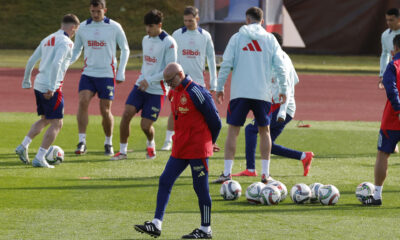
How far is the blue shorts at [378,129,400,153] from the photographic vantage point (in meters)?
9.38

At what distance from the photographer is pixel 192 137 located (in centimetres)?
771

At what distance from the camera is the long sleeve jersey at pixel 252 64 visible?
10406 millimetres

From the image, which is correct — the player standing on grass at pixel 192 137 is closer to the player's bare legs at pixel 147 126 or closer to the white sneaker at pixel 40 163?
the white sneaker at pixel 40 163

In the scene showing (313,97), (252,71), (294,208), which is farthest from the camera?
(313,97)

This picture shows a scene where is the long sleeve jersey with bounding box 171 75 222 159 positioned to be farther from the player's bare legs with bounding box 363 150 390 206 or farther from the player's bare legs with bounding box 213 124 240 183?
the player's bare legs with bounding box 213 124 240 183

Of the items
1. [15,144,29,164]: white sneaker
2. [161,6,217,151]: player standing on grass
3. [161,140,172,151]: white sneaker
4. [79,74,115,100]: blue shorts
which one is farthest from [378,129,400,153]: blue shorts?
[161,140,172,151]: white sneaker

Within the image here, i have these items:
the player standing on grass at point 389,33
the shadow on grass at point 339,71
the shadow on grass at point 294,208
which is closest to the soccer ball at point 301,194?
Answer: the shadow on grass at point 294,208

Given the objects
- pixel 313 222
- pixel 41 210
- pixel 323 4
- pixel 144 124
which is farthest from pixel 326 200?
pixel 323 4

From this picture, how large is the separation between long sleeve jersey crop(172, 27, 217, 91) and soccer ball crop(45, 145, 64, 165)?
8.75 ft

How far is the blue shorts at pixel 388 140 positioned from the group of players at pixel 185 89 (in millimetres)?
48

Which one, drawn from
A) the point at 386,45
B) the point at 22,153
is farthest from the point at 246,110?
the point at 386,45

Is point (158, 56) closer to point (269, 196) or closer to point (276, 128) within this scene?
point (276, 128)

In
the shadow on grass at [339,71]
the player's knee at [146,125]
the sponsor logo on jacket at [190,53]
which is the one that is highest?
the shadow on grass at [339,71]

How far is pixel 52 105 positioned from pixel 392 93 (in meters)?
5.23
